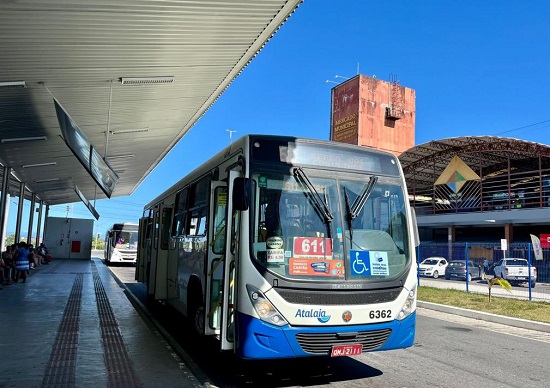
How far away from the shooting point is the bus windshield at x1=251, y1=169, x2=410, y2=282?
544 cm

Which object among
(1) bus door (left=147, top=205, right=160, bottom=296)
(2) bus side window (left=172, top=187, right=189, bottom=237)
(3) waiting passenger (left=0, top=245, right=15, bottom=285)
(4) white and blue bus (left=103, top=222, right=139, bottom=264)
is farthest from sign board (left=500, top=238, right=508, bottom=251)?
(4) white and blue bus (left=103, top=222, right=139, bottom=264)

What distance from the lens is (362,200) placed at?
19.4 ft

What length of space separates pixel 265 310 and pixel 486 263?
17.2m

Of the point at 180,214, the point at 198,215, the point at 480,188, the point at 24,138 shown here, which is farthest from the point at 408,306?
the point at 480,188

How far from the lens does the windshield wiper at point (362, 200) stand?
578cm

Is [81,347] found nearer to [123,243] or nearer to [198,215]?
[198,215]

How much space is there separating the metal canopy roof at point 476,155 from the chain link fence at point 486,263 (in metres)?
19.3

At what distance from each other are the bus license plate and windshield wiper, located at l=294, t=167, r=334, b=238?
1298 millimetres

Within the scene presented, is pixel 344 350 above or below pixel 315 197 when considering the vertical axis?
below

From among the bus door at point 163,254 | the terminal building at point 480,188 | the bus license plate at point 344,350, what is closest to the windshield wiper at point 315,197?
the bus license plate at point 344,350

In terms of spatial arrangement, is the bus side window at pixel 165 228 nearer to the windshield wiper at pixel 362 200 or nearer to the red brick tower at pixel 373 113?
the windshield wiper at pixel 362 200

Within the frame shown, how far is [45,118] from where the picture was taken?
12.4 metres

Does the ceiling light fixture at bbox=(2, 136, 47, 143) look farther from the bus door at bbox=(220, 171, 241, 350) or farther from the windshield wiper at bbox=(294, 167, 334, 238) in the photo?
the windshield wiper at bbox=(294, 167, 334, 238)

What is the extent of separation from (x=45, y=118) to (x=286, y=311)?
33.0 feet
